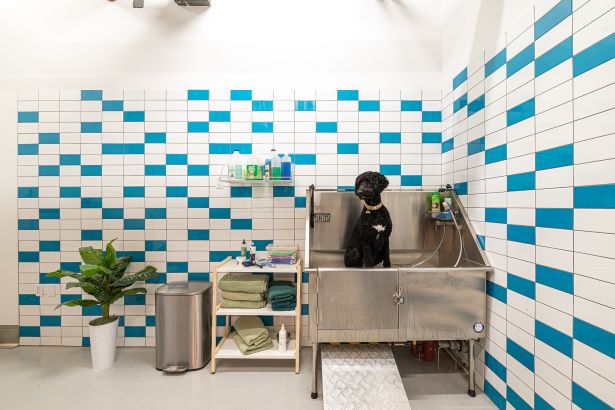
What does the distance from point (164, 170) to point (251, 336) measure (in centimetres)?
152

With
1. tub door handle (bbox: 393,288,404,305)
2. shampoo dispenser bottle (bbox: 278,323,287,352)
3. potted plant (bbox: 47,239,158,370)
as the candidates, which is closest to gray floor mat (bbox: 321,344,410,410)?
shampoo dispenser bottle (bbox: 278,323,287,352)

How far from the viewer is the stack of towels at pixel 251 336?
202cm

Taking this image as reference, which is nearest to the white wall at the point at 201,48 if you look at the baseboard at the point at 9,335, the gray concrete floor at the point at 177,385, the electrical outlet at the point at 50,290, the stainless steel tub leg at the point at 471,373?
the baseboard at the point at 9,335

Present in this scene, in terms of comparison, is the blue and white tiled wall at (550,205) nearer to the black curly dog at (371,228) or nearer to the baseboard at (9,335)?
the black curly dog at (371,228)

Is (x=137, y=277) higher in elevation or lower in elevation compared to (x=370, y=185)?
lower

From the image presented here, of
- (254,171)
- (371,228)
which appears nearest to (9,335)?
(254,171)

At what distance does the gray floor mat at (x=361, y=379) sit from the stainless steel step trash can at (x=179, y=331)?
94 cm

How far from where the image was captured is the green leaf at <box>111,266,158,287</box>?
210cm

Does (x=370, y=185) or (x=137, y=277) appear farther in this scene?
(x=137, y=277)

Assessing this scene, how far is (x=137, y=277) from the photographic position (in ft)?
7.02

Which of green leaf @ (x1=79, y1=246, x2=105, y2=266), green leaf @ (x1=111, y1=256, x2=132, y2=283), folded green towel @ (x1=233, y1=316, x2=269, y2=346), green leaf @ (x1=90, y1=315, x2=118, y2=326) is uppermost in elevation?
green leaf @ (x1=79, y1=246, x2=105, y2=266)

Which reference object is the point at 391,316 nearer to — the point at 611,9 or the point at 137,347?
the point at 611,9

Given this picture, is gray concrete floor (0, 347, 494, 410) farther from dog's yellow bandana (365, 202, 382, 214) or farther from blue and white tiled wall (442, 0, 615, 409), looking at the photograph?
dog's yellow bandana (365, 202, 382, 214)

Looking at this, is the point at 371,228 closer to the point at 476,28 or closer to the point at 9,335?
the point at 476,28
